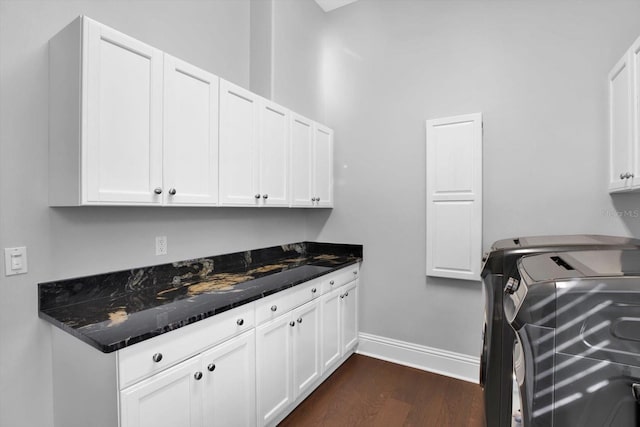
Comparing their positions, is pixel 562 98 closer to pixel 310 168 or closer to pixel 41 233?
pixel 310 168

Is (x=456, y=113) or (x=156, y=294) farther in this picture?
(x=456, y=113)

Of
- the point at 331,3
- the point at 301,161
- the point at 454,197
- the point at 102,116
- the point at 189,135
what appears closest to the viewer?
the point at 102,116

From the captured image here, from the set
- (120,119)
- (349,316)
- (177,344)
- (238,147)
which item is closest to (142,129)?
(120,119)

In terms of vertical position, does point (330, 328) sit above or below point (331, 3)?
below

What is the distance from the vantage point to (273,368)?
192cm

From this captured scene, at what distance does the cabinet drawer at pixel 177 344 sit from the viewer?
119 cm

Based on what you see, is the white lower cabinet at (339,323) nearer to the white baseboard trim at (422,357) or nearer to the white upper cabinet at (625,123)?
the white baseboard trim at (422,357)

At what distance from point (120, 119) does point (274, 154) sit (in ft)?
3.78

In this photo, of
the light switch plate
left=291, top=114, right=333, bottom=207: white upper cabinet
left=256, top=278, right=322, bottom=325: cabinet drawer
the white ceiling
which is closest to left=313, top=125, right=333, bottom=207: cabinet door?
left=291, top=114, right=333, bottom=207: white upper cabinet

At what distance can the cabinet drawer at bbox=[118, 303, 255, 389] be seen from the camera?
47.0 inches

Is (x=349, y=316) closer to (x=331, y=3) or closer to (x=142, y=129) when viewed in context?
(x=142, y=129)

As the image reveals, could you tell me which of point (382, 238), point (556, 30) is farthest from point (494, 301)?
point (556, 30)

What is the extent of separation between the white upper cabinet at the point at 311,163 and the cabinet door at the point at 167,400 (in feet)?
5.15

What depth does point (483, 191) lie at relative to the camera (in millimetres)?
2580
